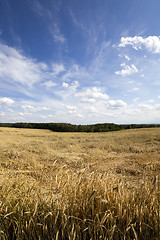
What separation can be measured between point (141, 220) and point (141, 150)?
570 centimetres

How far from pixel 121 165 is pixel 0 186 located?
376 cm

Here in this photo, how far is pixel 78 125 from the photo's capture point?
21078 mm

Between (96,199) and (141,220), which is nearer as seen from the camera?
(141,220)

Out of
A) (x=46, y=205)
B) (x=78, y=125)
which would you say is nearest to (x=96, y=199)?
(x=46, y=205)

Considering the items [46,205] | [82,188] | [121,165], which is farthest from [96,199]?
[121,165]

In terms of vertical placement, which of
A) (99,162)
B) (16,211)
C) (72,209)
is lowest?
(99,162)

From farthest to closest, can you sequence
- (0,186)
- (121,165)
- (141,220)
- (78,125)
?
(78,125) < (121,165) < (0,186) < (141,220)

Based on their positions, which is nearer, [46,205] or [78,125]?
[46,205]

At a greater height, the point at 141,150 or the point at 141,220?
the point at 141,220

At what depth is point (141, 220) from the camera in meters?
1.25

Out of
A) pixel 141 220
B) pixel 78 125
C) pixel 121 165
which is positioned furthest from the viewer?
pixel 78 125

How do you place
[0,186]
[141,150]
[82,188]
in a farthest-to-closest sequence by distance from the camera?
1. [141,150]
2. [0,186]
3. [82,188]

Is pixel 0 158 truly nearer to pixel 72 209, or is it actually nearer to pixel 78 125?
pixel 72 209

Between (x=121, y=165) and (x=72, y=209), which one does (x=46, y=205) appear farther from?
(x=121, y=165)
